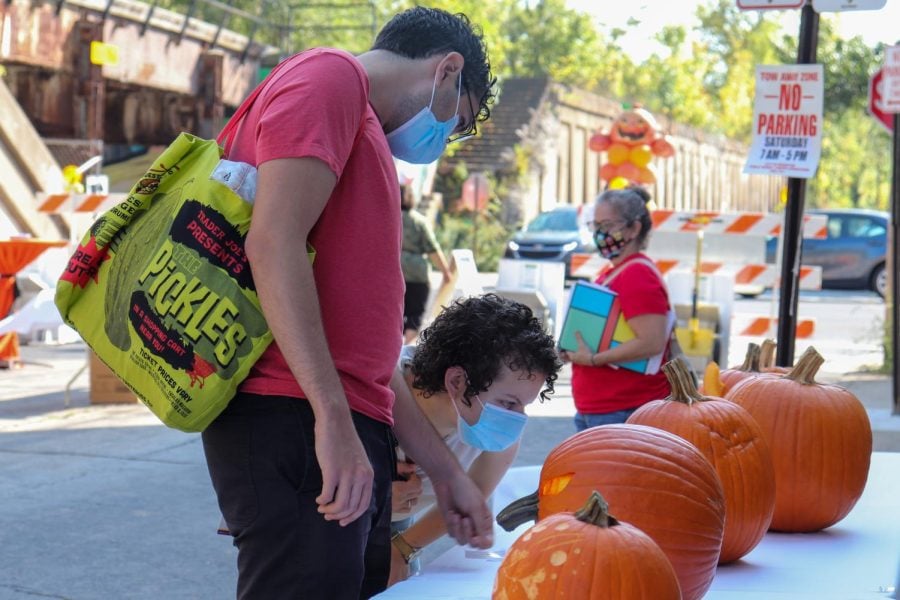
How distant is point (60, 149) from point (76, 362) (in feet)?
23.5

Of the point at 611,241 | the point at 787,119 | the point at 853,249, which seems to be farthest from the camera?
the point at 853,249

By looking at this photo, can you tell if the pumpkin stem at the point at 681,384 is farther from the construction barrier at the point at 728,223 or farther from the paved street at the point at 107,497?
the construction barrier at the point at 728,223

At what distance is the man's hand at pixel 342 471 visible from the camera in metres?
2.32

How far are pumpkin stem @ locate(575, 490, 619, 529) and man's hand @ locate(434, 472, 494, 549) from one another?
1.98ft

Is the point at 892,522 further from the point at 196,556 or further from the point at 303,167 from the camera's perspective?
the point at 196,556

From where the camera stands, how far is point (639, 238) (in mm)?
5488

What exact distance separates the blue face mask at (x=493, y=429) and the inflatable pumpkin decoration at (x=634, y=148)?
15.5 meters

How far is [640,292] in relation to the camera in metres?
5.27

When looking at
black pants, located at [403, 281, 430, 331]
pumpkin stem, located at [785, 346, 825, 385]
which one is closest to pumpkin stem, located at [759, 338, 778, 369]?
pumpkin stem, located at [785, 346, 825, 385]

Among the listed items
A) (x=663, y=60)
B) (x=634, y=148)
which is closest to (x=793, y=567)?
(x=634, y=148)

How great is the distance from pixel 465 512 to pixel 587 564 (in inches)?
28.5

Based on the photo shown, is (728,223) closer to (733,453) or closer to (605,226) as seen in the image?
(605,226)

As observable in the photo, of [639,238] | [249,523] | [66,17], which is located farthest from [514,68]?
[249,523]

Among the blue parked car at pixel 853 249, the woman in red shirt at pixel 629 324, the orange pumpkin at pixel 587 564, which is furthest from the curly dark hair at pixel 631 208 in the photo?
the blue parked car at pixel 853 249
